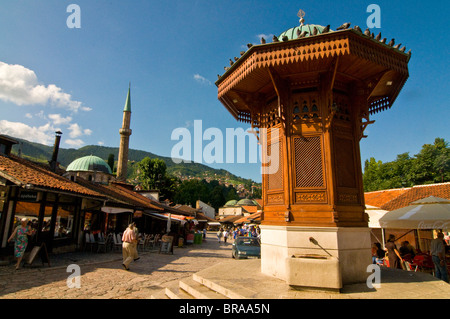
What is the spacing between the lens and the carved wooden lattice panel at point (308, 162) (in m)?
6.10

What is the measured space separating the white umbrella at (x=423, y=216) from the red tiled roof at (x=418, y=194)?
314 inches

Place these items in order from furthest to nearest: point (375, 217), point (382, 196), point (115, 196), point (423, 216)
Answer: point (382, 196) → point (115, 196) → point (375, 217) → point (423, 216)

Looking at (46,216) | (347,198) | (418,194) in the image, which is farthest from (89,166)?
(347,198)

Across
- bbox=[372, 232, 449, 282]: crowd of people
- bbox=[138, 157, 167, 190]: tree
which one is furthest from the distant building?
bbox=[372, 232, 449, 282]: crowd of people

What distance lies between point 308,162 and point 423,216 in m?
4.40

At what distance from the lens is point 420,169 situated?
34250 mm

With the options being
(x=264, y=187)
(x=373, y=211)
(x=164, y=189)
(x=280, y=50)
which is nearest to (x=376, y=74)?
(x=280, y=50)

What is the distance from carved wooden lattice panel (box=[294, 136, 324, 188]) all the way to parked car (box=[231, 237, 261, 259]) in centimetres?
753

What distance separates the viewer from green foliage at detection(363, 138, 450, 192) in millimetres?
31939

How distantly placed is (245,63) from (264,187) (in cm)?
329

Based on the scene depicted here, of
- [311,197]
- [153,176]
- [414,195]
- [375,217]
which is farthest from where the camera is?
[153,176]

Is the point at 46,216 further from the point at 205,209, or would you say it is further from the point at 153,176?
the point at 205,209

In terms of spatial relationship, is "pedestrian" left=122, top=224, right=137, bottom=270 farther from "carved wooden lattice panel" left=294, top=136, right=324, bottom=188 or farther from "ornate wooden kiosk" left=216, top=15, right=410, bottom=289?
"carved wooden lattice panel" left=294, top=136, right=324, bottom=188

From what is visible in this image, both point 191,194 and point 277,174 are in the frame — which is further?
point 191,194
